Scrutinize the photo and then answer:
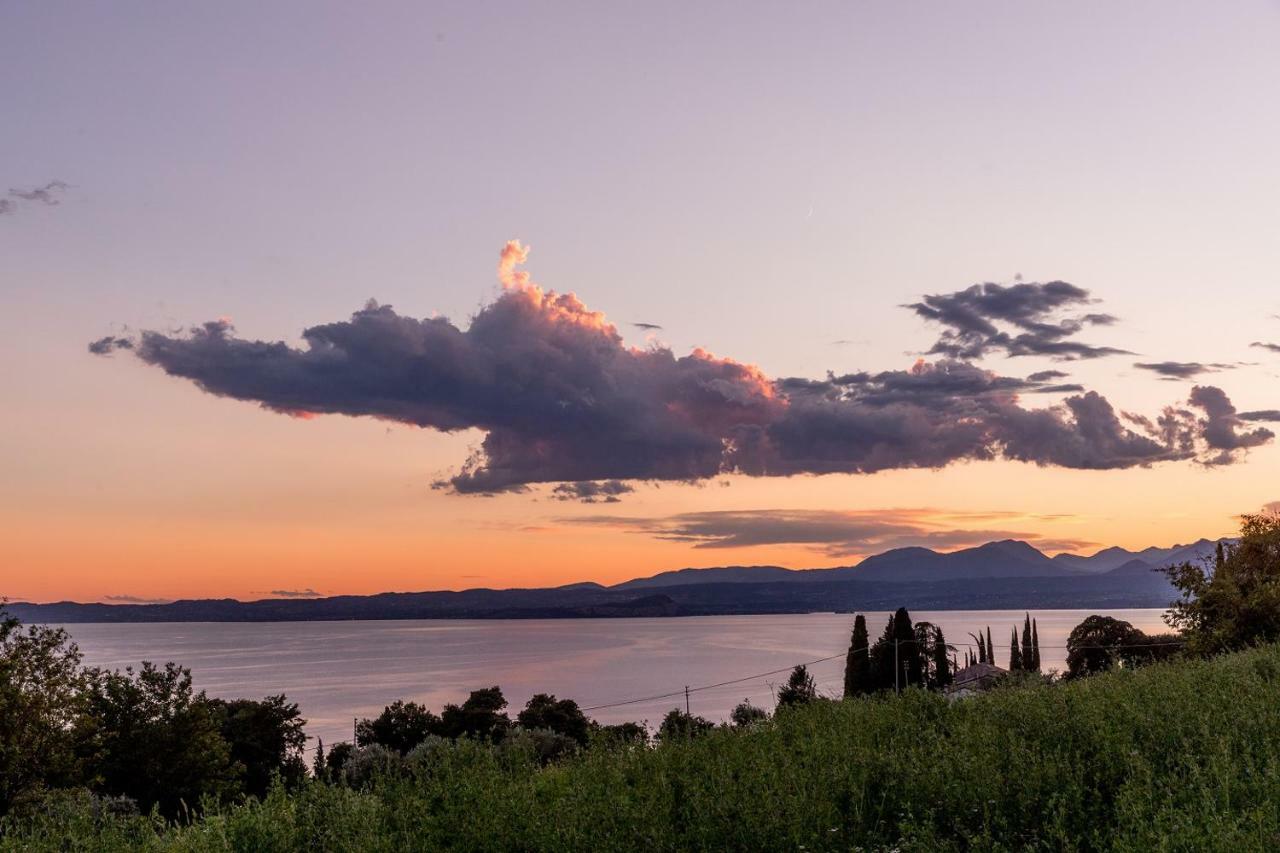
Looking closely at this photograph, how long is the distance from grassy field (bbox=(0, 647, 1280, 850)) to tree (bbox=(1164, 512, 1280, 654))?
23.2 m

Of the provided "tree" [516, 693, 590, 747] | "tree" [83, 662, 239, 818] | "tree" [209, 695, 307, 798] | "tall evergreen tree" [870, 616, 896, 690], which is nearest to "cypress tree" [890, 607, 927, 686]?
"tall evergreen tree" [870, 616, 896, 690]

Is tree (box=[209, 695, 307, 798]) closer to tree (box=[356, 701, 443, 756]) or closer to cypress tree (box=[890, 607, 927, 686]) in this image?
tree (box=[356, 701, 443, 756])

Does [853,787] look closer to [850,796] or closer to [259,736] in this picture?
[850,796]

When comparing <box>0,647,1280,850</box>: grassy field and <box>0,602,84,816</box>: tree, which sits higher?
<box>0,647,1280,850</box>: grassy field

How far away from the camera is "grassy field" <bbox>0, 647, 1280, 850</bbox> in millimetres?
7781

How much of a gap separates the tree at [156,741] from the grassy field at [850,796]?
35907 millimetres

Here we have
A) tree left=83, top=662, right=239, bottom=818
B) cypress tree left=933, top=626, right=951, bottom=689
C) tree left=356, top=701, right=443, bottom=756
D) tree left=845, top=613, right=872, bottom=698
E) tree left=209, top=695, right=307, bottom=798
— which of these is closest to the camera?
tree left=83, top=662, right=239, bottom=818

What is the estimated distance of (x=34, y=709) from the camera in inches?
1230

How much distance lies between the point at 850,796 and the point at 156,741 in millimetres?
42322

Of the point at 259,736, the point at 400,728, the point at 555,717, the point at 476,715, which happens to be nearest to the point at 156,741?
the point at 259,736

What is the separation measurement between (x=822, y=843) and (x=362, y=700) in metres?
184

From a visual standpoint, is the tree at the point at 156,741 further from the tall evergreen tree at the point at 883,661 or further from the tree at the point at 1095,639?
the tree at the point at 1095,639

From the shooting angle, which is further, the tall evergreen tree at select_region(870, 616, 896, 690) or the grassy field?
the tall evergreen tree at select_region(870, 616, 896, 690)

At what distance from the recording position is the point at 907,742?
10.9 meters
